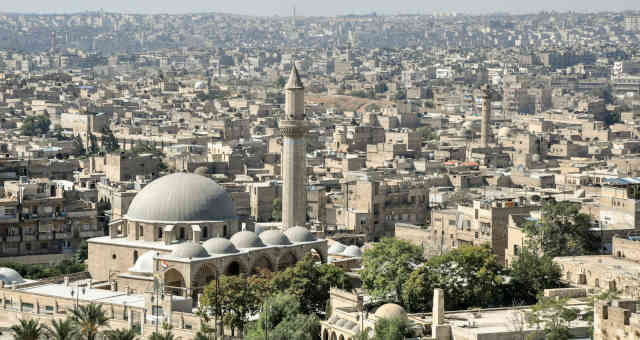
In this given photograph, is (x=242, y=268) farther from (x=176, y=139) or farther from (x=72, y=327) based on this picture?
(x=176, y=139)

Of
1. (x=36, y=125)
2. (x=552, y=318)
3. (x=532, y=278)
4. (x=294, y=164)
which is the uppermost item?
(x=294, y=164)

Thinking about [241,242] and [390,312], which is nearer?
[390,312]

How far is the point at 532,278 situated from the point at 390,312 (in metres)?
6.47

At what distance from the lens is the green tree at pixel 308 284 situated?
36156 millimetres

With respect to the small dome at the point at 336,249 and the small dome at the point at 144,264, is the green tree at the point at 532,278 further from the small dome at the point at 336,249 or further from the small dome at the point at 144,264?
the small dome at the point at 144,264

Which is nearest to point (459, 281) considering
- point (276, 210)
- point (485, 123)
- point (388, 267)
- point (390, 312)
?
point (388, 267)

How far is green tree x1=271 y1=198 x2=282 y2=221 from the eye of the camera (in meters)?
56.6

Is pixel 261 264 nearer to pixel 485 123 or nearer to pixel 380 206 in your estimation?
pixel 380 206

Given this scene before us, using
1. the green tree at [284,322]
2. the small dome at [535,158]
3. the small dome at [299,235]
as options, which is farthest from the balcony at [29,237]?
the small dome at [535,158]

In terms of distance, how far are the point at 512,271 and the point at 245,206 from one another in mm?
21161

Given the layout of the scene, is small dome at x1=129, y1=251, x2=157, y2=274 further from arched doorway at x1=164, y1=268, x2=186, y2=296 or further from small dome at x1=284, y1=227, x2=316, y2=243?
small dome at x1=284, y1=227, x2=316, y2=243

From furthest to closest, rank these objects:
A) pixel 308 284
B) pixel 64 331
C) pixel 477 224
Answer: pixel 477 224 → pixel 308 284 → pixel 64 331

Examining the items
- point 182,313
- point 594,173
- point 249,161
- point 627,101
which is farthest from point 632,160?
point 627,101

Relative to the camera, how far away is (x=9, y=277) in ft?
130
